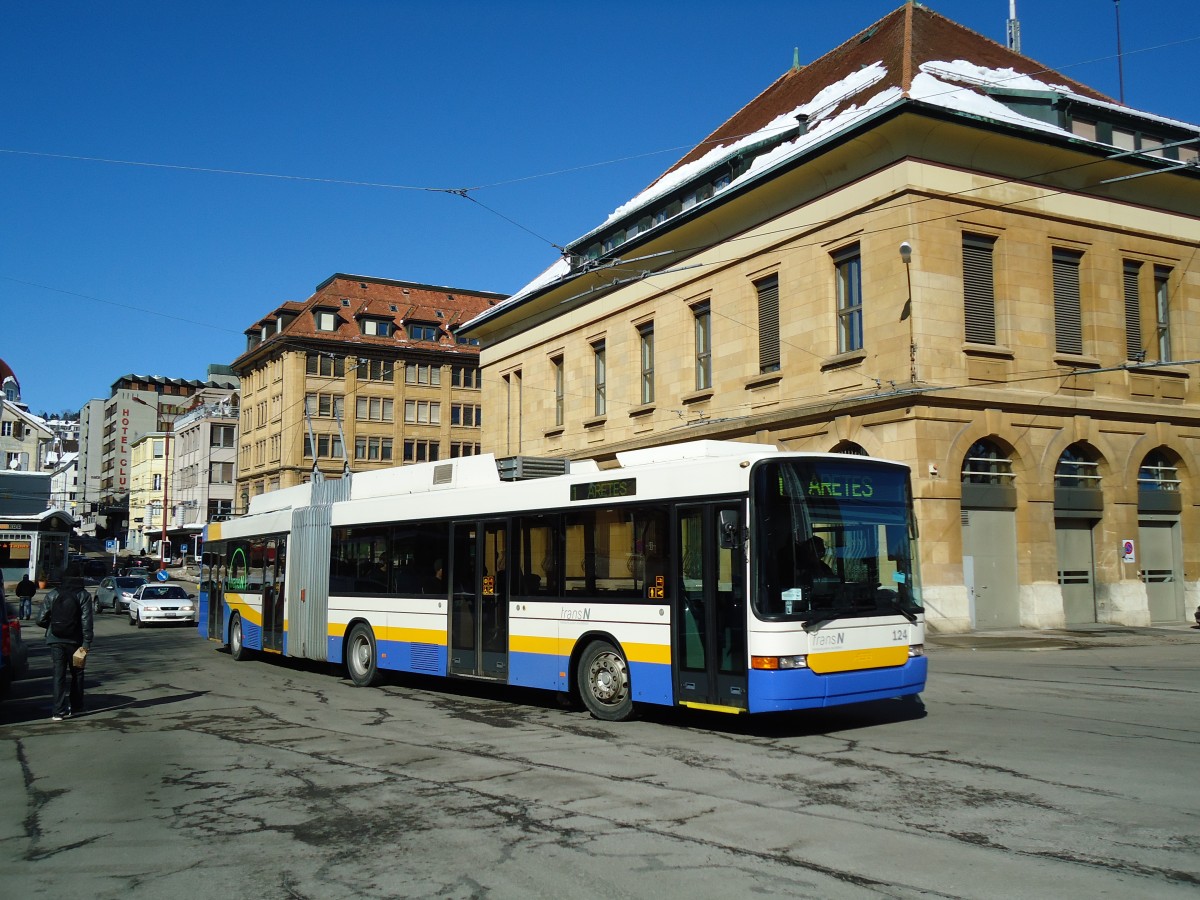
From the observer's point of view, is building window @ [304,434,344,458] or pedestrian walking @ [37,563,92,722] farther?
building window @ [304,434,344,458]

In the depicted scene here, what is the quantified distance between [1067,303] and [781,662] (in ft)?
72.9

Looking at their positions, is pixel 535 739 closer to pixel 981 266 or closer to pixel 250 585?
pixel 250 585

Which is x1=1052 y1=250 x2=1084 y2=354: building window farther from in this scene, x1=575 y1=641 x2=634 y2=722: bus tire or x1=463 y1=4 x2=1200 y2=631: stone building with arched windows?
x1=575 y1=641 x2=634 y2=722: bus tire

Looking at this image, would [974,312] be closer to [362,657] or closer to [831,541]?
[362,657]

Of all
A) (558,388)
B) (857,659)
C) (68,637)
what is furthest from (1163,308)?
(68,637)

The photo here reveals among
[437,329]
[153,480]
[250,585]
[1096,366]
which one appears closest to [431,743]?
[250,585]

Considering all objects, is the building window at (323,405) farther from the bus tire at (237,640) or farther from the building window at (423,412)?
the bus tire at (237,640)

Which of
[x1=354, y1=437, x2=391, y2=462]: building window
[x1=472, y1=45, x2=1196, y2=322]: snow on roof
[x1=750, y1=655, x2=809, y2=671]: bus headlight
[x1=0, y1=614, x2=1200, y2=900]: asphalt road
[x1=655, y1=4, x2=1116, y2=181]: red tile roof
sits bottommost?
[x1=0, y1=614, x2=1200, y2=900]: asphalt road

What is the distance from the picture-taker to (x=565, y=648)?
12.7 metres

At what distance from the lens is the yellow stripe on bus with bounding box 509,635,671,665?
11359mm

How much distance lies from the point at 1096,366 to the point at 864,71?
1087cm

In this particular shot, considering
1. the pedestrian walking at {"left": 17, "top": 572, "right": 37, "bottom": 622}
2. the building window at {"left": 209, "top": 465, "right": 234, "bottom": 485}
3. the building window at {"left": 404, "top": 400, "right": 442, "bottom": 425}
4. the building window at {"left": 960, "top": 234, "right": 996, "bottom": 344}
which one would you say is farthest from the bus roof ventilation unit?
the building window at {"left": 209, "top": 465, "right": 234, "bottom": 485}

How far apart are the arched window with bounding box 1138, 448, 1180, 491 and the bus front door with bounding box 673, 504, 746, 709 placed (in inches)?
900

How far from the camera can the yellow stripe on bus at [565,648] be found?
11.4 meters
